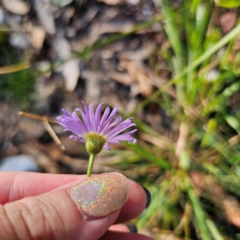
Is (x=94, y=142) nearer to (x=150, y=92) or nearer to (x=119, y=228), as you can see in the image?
(x=119, y=228)

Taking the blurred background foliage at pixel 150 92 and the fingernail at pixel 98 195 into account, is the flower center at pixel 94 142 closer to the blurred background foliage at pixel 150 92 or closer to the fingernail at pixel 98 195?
the fingernail at pixel 98 195

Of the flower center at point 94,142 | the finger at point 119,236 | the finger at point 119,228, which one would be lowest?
the finger at point 119,228

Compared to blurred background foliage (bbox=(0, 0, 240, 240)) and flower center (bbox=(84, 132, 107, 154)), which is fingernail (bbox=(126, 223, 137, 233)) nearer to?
blurred background foliage (bbox=(0, 0, 240, 240))

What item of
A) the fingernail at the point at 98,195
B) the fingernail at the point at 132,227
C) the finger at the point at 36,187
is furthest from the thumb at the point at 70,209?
the fingernail at the point at 132,227

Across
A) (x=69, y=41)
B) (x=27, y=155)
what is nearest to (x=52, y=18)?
(x=69, y=41)

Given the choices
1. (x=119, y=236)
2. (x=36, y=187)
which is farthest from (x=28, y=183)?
(x=119, y=236)

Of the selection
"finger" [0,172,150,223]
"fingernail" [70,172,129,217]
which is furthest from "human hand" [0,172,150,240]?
"finger" [0,172,150,223]

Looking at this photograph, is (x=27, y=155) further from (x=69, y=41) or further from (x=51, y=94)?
(x=69, y=41)
